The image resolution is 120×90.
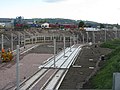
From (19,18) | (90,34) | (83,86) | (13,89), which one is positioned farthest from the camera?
(19,18)

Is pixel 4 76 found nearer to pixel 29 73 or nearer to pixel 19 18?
pixel 29 73

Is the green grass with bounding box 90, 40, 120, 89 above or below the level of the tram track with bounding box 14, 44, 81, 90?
above

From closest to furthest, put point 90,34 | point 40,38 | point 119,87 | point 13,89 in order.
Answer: point 119,87 < point 13,89 < point 40,38 < point 90,34

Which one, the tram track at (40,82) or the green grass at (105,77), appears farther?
the tram track at (40,82)

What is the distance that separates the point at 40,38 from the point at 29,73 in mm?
26978

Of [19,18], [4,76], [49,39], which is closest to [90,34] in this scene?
[49,39]

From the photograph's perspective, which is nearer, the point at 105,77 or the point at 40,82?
the point at 105,77

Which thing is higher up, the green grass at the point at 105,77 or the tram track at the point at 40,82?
the green grass at the point at 105,77

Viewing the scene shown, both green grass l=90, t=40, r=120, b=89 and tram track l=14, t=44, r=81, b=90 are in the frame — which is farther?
tram track l=14, t=44, r=81, b=90

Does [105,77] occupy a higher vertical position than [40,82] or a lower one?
higher

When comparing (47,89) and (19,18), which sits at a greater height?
(19,18)

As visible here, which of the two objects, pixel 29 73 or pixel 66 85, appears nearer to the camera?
pixel 66 85

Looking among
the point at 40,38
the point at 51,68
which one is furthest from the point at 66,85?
the point at 40,38

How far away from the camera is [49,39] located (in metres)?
43.3
